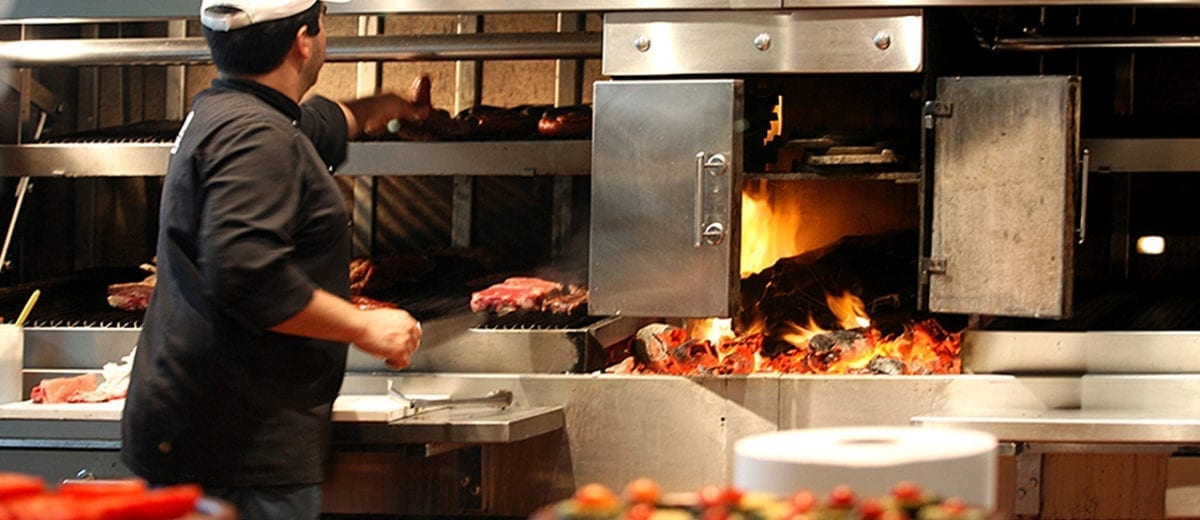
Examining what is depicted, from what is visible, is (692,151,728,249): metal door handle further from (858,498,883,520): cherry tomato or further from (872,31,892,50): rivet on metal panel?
(858,498,883,520): cherry tomato

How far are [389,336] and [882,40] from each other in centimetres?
167

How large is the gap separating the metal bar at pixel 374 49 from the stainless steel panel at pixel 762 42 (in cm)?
26

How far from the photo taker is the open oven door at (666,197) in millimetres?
4539

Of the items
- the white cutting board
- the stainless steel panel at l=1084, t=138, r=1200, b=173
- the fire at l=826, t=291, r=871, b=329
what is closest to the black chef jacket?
the white cutting board

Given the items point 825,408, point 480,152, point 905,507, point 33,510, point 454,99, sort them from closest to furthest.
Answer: point 33,510 < point 905,507 < point 825,408 < point 480,152 < point 454,99

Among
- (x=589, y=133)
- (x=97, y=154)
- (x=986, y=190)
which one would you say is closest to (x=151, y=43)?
(x=97, y=154)

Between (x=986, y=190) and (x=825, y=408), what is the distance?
0.73 m

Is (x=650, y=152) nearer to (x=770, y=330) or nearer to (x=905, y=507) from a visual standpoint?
(x=770, y=330)

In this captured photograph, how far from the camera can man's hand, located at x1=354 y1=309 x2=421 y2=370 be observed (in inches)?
145

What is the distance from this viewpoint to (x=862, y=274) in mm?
5293

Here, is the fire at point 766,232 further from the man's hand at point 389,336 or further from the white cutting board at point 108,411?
the man's hand at point 389,336

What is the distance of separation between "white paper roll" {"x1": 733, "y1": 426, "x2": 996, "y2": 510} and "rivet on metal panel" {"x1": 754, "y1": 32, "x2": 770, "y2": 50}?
2366 millimetres

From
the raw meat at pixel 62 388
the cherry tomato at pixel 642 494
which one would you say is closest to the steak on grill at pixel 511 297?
the raw meat at pixel 62 388

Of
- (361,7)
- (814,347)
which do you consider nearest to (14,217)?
(361,7)
